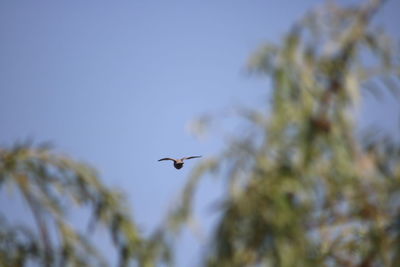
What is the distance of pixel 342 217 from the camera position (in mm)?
3174

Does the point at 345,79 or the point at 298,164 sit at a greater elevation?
the point at 345,79

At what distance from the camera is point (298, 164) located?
10.2ft

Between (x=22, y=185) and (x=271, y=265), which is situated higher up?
(x=22, y=185)

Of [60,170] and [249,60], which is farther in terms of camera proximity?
[60,170]

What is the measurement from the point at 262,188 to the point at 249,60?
0.70 m

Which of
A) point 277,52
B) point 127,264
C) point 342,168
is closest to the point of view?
point 342,168

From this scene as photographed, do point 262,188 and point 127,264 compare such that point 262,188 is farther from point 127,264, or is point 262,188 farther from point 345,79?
point 127,264

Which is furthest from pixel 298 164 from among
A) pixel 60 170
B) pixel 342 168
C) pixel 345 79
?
pixel 60 170

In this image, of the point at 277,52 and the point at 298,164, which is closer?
the point at 298,164

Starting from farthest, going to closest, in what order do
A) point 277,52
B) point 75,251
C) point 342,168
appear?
point 75,251 → point 277,52 → point 342,168

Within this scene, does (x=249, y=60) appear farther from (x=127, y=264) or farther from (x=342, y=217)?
(x=127, y=264)

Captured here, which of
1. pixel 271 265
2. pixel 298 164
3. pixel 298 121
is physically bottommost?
pixel 271 265

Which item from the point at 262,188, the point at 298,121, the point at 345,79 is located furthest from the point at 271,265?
the point at 345,79

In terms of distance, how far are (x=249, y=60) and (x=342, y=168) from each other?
79 cm
